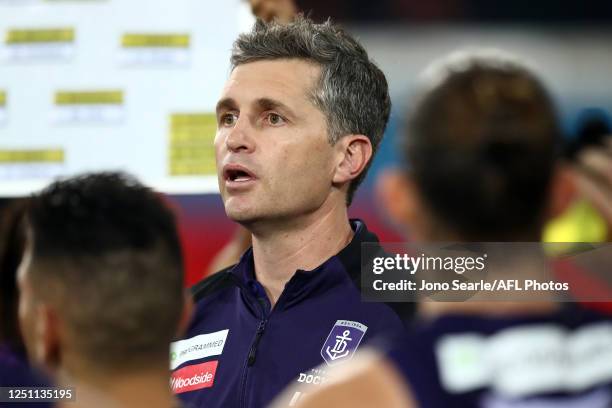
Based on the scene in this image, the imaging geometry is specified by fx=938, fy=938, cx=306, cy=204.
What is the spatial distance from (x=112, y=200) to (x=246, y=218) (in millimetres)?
706

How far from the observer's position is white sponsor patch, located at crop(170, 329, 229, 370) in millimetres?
1892

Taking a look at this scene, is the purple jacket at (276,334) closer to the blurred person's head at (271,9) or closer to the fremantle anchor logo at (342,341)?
the fremantle anchor logo at (342,341)

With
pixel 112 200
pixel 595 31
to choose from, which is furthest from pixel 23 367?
pixel 595 31

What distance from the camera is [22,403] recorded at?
1263 mm

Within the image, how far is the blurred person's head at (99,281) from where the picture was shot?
1089mm

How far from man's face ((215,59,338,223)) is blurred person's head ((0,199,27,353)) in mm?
479

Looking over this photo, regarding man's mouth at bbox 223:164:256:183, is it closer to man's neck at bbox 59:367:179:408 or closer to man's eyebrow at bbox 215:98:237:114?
man's eyebrow at bbox 215:98:237:114

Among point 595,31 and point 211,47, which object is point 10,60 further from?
point 595,31

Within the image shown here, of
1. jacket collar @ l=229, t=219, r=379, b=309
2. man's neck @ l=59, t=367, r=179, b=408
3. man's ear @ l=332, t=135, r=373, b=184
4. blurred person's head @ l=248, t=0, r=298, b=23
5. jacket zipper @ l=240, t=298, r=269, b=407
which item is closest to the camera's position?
man's neck @ l=59, t=367, r=179, b=408

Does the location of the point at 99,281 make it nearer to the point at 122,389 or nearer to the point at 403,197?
the point at 122,389

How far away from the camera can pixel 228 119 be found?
1.98m

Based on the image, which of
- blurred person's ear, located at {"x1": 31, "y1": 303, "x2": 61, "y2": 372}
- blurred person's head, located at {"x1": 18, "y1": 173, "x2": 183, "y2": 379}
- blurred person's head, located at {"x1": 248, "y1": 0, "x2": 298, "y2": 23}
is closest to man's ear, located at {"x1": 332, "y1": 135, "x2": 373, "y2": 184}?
blurred person's head, located at {"x1": 248, "y1": 0, "x2": 298, "y2": 23}

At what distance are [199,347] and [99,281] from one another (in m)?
0.83

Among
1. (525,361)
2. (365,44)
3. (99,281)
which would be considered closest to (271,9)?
(365,44)
